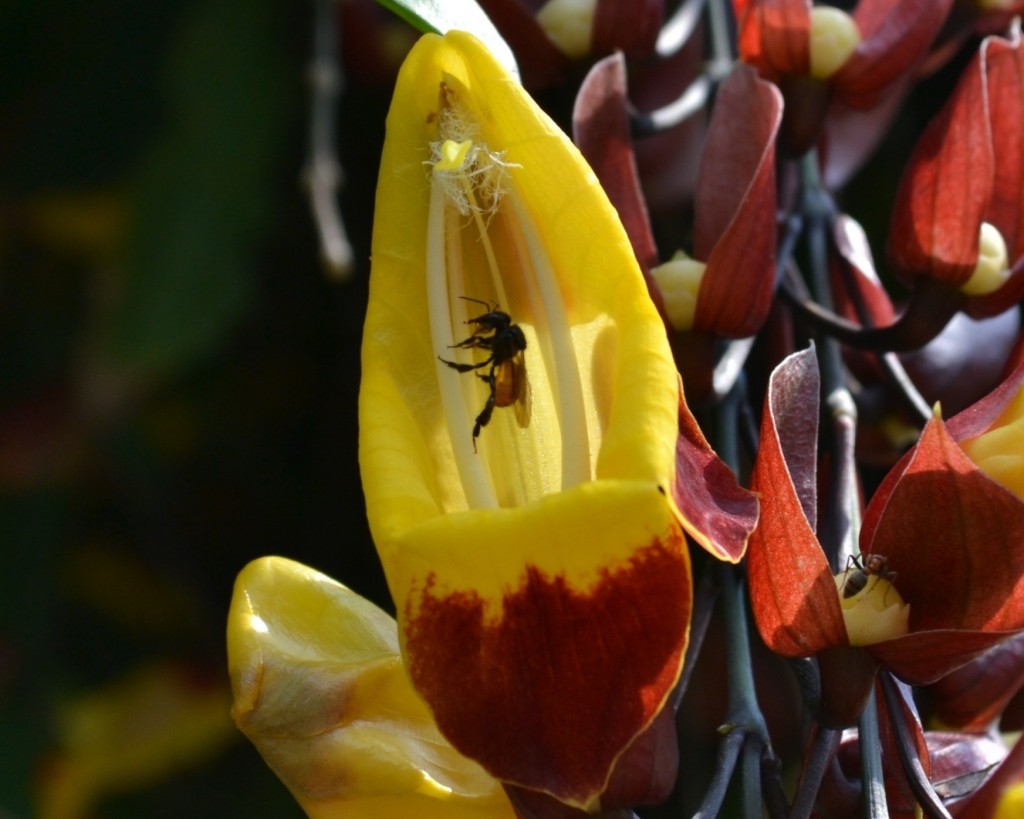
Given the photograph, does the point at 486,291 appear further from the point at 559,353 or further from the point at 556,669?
the point at 556,669

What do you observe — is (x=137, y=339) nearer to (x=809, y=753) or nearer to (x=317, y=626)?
(x=317, y=626)

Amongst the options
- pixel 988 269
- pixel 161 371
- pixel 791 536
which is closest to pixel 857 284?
pixel 988 269

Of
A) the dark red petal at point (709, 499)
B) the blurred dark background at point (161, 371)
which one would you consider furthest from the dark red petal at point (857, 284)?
the blurred dark background at point (161, 371)

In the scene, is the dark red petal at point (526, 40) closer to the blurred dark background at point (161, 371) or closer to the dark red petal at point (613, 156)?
the dark red petal at point (613, 156)

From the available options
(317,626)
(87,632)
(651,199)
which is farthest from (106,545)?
(317,626)

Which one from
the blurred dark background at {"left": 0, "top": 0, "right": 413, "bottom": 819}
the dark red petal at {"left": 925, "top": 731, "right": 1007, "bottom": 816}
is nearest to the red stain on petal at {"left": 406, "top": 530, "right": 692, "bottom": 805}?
the dark red petal at {"left": 925, "top": 731, "right": 1007, "bottom": 816}
